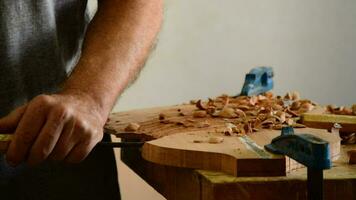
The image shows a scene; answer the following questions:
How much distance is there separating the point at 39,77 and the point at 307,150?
47 cm

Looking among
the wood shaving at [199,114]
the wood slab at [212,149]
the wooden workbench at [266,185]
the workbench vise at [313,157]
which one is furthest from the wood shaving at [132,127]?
the workbench vise at [313,157]

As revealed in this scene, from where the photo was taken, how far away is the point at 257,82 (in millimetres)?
1215

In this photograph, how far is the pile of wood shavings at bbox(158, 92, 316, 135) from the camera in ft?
2.82

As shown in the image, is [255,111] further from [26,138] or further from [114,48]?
[26,138]

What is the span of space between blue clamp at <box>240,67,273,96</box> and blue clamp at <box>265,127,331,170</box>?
21.2 inches

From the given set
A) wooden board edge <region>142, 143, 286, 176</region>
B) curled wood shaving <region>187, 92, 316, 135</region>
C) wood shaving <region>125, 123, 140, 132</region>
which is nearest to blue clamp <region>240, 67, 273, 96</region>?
curled wood shaving <region>187, 92, 316, 135</region>

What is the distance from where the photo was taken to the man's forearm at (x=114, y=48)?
759 millimetres

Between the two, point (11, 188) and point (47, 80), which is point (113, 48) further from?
point (11, 188)

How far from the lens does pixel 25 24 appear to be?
896 mm

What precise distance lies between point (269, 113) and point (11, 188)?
375 millimetres

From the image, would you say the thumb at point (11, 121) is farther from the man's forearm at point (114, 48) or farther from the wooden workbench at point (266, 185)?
the wooden workbench at point (266, 185)

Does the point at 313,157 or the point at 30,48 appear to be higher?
the point at 30,48

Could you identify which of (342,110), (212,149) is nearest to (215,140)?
(212,149)

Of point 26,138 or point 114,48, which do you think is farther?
point 114,48
